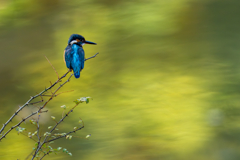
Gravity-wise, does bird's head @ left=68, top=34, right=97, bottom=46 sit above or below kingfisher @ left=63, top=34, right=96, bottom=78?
above

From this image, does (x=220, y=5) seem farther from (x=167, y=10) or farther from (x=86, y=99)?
(x=86, y=99)

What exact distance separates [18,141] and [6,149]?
16 cm

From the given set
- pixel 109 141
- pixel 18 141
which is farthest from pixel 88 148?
pixel 18 141

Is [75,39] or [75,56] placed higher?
[75,39]

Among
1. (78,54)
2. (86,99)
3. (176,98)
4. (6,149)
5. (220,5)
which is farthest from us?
(220,5)

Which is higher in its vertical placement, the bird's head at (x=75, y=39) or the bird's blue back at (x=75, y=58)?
the bird's head at (x=75, y=39)

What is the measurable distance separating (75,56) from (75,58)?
2 centimetres

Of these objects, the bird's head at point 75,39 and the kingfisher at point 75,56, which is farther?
the bird's head at point 75,39

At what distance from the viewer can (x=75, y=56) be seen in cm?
173

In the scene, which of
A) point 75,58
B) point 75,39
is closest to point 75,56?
point 75,58

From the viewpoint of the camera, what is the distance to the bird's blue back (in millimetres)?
1695

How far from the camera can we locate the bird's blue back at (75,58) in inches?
66.7

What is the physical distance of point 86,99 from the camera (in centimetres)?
109

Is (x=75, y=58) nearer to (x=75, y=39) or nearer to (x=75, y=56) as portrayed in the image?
(x=75, y=56)
